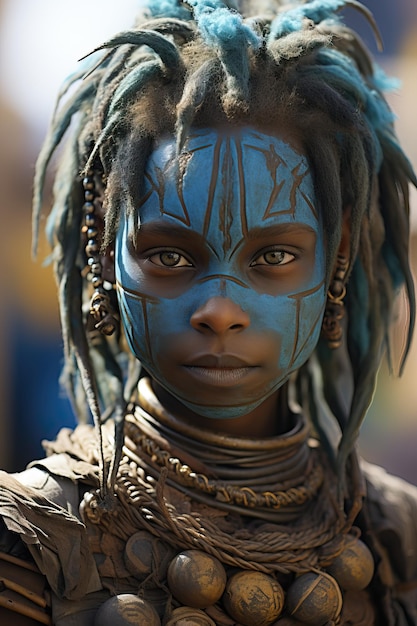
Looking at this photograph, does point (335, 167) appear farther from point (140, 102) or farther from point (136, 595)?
point (136, 595)

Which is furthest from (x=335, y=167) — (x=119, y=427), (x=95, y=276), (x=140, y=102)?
(x=119, y=427)

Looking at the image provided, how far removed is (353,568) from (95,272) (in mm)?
763

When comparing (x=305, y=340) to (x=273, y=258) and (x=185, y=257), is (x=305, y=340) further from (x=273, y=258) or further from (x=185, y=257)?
(x=185, y=257)

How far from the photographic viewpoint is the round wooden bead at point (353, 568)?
1745 mm

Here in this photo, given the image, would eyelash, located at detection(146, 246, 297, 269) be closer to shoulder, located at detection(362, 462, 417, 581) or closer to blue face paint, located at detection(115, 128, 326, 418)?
blue face paint, located at detection(115, 128, 326, 418)

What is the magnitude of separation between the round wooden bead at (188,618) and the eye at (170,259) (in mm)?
609

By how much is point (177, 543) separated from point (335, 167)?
75cm

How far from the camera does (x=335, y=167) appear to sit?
1.68 m

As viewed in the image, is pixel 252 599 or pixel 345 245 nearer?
pixel 252 599

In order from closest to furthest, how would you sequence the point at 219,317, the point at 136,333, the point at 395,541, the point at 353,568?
the point at 219,317 → the point at 136,333 → the point at 353,568 → the point at 395,541

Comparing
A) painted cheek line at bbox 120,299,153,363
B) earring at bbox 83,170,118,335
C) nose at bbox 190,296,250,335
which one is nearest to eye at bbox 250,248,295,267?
nose at bbox 190,296,250,335

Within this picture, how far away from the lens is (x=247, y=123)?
161cm

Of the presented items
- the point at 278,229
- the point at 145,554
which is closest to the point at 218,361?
the point at 278,229

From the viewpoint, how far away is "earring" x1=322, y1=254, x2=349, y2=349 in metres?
1.79
